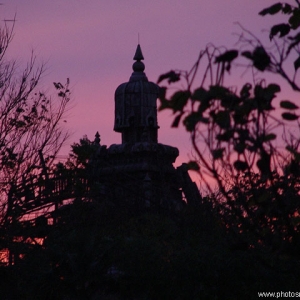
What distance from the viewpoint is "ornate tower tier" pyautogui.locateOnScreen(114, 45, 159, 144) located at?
3359 cm

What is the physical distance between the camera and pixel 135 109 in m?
34.0

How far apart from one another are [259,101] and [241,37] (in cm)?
70

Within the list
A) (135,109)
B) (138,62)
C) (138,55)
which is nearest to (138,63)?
(138,62)

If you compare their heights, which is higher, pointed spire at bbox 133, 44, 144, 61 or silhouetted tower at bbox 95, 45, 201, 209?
pointed spire at bbox 133, 44, 144, 61

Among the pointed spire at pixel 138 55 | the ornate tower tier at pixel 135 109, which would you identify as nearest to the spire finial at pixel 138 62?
the pointed spire at pixel 138 55

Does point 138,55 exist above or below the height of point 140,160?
above

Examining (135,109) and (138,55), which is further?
(138,55)

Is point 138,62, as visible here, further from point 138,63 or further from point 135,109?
point 135,109

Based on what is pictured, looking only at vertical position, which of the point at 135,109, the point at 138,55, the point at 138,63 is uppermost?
the point at 138,55

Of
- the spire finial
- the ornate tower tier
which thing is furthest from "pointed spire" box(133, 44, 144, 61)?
the ornate tower tier

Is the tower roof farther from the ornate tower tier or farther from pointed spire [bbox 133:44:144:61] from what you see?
the ornate tower tier

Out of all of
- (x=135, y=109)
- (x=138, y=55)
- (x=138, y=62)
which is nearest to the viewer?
(x=135, y=109)

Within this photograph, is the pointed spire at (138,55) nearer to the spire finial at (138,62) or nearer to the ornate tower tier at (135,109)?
the spire finial at (138,62)

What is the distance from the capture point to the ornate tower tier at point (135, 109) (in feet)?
110
